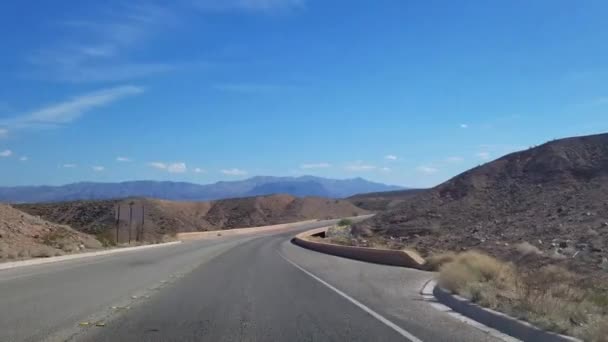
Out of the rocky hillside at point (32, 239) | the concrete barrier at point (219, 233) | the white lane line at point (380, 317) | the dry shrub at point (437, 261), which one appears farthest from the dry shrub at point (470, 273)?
the concrete barrier at point (219, 233)

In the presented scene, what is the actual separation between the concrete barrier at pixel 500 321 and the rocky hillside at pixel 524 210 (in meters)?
12.5

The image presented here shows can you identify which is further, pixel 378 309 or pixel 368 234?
pixel 368 234

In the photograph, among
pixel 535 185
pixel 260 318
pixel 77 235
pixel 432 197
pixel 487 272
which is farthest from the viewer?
pixel 432 197

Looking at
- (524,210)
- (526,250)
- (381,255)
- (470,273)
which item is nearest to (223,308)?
(470,273)

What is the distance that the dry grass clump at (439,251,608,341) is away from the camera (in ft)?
36.1

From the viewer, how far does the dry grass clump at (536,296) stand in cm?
1102

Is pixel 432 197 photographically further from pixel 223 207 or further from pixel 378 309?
pixel 223 207

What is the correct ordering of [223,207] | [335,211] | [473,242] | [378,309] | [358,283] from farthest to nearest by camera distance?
[335,211] < [223,207] < [473,242] < [358,283] < [378,309]

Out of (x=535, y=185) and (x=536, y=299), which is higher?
(x=535, y=185)

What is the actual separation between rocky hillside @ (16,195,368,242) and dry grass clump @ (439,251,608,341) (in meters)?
53.8

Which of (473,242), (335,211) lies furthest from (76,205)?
(473,242)

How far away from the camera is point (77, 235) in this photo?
53.8m

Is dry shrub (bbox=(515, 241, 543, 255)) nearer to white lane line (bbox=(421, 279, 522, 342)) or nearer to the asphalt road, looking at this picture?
the asphalt road

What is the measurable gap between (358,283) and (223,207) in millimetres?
125253
